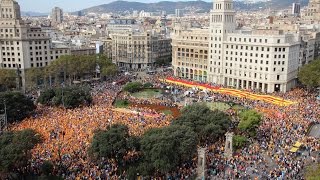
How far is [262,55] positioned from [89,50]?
217 ft

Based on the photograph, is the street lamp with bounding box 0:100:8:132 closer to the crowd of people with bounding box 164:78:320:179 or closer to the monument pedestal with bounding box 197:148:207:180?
the crowd of people with bounding box 164:78:320:179

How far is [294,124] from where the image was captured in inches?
2788

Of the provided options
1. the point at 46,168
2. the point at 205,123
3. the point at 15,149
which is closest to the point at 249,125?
the point at 205,123

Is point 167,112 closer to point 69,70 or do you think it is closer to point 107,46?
point 69,70

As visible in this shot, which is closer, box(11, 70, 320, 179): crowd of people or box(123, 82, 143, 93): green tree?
box(11, 70, 320, 179): crowd of people

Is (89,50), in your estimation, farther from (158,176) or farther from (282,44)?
(158,176)

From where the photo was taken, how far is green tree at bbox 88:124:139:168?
51.8 m

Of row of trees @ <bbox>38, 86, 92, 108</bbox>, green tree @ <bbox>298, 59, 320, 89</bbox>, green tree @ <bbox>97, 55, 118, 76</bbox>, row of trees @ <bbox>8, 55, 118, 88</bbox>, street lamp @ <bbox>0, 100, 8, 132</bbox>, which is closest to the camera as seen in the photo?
street lamp @ <bbox>0, 100, 8, 132</bbox>

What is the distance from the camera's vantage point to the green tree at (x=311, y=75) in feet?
327

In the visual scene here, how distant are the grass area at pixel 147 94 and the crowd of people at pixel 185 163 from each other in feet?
40.6

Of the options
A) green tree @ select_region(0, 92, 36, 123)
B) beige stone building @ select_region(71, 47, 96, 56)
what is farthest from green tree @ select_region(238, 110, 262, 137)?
beige stone building @ select_region(71, 47, 96, 56)

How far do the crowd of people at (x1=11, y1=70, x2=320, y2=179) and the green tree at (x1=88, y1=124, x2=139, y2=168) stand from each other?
6.46ft

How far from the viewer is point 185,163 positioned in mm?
54844

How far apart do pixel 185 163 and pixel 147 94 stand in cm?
5299
